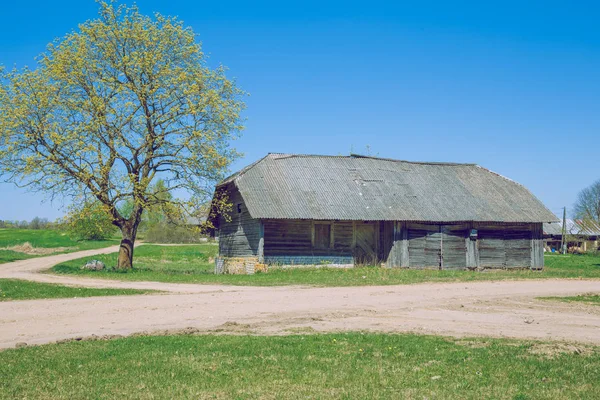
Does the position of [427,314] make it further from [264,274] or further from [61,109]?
[61,109]

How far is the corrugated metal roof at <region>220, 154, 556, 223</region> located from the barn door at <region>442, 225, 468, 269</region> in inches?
37.1

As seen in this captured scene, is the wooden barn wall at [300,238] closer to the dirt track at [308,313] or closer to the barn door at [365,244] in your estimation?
the barn door at [365,244]

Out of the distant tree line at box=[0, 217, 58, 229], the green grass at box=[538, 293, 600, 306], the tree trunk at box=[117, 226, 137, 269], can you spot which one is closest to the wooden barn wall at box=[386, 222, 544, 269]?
the tree trunk at box=[117, 226, 137, 269]

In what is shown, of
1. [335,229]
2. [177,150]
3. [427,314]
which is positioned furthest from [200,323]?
[335,229]

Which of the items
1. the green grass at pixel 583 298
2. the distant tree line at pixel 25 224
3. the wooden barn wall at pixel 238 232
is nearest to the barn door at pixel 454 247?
the wooden barn wall at pixel 238 232

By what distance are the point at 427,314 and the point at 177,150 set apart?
19.5 metres

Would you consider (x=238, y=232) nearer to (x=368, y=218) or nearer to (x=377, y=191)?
(x=368, y=218)

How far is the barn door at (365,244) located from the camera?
116 feet

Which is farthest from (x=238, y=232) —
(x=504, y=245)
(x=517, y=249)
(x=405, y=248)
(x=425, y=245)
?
(x=517, y=249)

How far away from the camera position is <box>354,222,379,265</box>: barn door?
35.3 m

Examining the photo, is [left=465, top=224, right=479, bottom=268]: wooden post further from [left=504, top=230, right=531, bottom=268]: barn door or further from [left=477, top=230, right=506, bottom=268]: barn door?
[left=504, top=230, right=531, bottom=268]: barn door

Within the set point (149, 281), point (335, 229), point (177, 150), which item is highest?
point (177, 150)

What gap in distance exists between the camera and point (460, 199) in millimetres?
38594

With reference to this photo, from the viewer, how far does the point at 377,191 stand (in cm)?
3728
